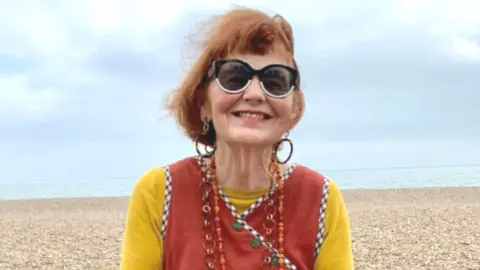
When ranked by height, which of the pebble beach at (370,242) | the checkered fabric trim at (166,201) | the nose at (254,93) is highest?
the nose at (254,93)

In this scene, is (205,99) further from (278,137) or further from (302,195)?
(302,195)

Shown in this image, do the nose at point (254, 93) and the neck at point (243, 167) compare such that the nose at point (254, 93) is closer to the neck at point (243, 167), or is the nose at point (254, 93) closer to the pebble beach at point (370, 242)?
the neck at point (243, 167)

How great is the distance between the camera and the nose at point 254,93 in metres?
2.23

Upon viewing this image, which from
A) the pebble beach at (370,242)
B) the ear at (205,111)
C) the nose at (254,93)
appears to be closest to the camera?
the nose at (254,93)

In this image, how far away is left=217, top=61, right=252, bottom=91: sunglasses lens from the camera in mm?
2248

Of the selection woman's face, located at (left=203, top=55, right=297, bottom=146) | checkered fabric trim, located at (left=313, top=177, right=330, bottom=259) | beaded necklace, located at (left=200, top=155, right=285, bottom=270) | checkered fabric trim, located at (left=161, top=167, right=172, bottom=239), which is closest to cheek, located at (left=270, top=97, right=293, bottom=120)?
woman's face, located at (left=203, top=55, right=297, bottom=146)

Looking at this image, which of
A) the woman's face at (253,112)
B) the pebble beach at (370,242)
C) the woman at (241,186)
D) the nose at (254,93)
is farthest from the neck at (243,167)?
the pebble beach at (370,242)

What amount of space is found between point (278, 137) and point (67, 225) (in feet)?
70.6

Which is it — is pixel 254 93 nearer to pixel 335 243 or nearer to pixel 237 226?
pixel 237 226

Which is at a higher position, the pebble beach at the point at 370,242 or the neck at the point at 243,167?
the neck at the point at 243,167

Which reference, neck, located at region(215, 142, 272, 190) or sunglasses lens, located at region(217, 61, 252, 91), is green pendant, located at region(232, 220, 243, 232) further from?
sunglasses lens, located at region(217, 61, 252, 91)

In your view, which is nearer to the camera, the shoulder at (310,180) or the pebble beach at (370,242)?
the shoulder at (310,180)

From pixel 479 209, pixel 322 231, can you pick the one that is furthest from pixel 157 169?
pixel 479 209

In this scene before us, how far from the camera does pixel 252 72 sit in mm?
2258
